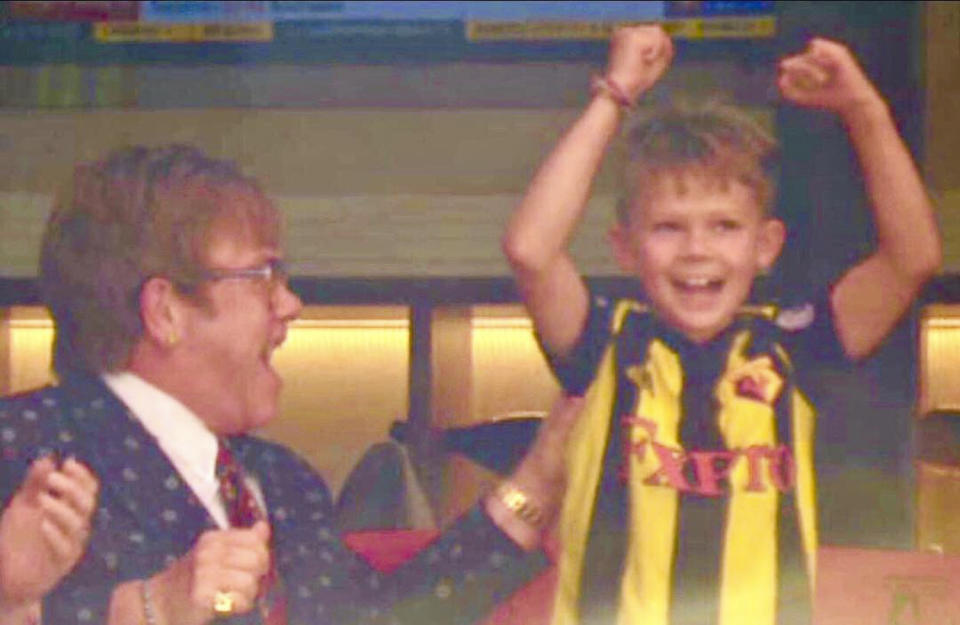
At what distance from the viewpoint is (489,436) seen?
5863mm

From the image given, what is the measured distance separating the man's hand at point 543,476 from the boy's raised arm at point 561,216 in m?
0.10

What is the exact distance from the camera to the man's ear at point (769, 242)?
5.84 metres

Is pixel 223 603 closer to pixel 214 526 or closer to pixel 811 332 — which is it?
pixel 214 526

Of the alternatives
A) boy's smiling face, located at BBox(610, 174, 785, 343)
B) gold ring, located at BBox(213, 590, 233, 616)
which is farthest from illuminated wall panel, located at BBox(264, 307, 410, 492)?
boy's smiling face, located at BBox(610, 174, 785, 343)

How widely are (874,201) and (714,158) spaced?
0.81 feet

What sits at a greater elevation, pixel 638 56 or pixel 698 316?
pixel 638 56

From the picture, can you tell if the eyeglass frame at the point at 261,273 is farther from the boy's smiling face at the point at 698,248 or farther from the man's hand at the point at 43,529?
the boy's smiling face at the point at 698,248

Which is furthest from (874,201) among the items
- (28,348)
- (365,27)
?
(28,348)

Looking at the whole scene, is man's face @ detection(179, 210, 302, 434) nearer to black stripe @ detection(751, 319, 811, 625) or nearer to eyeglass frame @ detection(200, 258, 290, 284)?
eyeglass frame @ detection(200, 258, 290, 284)

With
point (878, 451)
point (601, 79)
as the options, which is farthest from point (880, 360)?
point (601, 79)

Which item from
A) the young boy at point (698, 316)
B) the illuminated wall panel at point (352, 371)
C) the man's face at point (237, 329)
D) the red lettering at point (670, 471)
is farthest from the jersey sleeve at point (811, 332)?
the man's face at point (237, 329)

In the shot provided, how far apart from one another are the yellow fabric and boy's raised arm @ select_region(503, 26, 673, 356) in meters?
0.09

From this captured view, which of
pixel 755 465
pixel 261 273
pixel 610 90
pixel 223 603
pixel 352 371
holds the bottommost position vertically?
pixel 223 603

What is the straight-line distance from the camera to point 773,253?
584 centimetres
